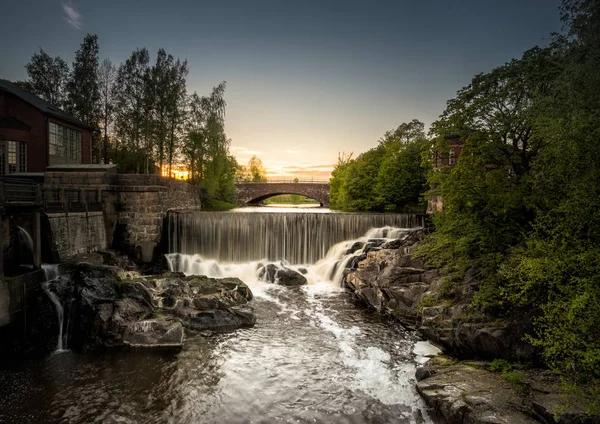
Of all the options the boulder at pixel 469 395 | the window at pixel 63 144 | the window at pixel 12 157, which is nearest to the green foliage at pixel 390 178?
the boulder at pixel 469 395

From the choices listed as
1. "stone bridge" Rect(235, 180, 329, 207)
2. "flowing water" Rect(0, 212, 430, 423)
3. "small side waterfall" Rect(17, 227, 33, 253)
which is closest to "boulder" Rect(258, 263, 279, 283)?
"flowing water" Rect(0, 212, 430, 423)

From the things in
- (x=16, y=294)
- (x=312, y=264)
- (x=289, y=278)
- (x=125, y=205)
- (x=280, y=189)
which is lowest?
(x=289, y=278)

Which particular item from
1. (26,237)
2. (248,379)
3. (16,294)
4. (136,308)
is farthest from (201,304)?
(26,237)

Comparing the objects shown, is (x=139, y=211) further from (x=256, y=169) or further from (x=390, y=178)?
(x=256, y=169)

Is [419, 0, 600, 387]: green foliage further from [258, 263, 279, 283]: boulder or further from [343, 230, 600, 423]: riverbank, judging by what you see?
[258, 263, 279, 283]: boulder

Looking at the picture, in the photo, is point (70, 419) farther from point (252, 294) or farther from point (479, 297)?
point (479, 297)

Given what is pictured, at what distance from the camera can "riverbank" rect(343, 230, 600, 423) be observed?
739cm

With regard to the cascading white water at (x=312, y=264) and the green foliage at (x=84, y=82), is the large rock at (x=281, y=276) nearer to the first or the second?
the cascading white water at (x=312, y=264)

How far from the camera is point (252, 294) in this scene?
18.5 metres

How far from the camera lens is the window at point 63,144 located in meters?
30.9

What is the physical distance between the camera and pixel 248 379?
35.2 feet

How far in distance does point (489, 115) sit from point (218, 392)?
43.8 feet

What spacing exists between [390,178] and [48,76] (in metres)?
42.3

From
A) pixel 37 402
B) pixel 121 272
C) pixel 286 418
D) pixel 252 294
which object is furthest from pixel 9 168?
pixel 286 418
